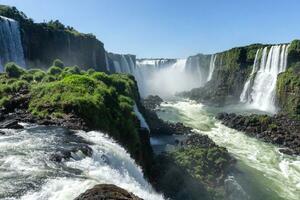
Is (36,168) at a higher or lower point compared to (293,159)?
higher

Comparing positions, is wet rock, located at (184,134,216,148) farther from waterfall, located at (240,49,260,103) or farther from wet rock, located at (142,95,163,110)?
waterfall, located at (240,49,260,103)

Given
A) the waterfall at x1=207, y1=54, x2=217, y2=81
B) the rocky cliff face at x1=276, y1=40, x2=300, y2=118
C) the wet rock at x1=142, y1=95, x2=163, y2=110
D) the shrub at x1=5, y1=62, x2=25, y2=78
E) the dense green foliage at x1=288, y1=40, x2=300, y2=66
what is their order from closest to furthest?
the shrub at x1=5, y1=62, x2=25, y2=78
the rocky cliff face at x1=276, y1=40, x2=300, y2=118
the dense green foliage at x1=288, y1=40, x2=300, y2=66
the wet rock at x1=142, y1=95, x2=163, y2=110
the waterfall at x1=207, y1=54, x2=217, y2=81

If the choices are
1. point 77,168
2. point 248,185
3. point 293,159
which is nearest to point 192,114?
point 293,159

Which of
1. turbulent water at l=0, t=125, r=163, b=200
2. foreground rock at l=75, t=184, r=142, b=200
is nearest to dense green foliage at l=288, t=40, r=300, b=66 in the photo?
turbulent water at l=0, t=125, r=163, b=200

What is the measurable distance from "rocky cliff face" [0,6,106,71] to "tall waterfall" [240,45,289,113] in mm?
42039

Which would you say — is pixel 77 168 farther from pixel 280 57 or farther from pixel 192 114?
pixel 280 57

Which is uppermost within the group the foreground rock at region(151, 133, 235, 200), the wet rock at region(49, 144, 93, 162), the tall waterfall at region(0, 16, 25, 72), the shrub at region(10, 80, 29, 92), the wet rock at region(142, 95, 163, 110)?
the tall waterfall at region(0, 16, 25, 72)

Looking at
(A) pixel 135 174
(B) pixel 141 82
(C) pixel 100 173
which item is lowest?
(B) pixel 141 82

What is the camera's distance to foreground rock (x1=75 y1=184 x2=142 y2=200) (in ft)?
36.6

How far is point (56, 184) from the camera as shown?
13.1 m

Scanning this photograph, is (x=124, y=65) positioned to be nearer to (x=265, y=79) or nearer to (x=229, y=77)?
(x=229, y=77)

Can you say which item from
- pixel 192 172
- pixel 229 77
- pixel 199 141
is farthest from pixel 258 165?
pixel 229 77

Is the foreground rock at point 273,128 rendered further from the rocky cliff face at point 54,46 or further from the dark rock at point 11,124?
the rocky cliff face at point 54,46

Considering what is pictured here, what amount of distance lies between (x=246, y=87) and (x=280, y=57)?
45.9 feet
